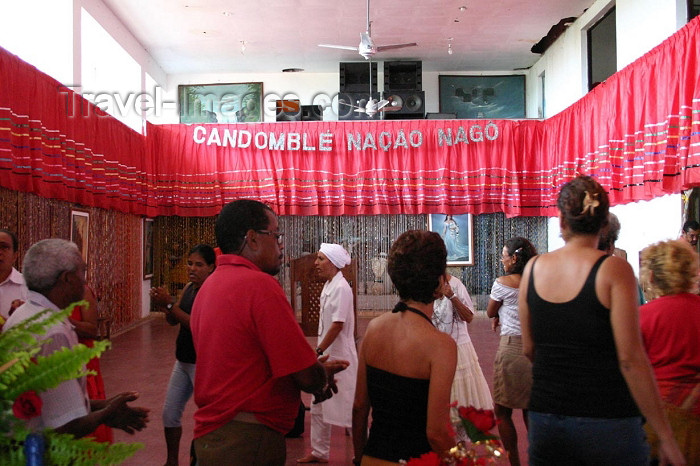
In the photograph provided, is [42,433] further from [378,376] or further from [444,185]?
[444,185]

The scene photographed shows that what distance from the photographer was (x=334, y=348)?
16.9 feet

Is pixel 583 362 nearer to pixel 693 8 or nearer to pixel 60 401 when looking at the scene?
pixel 60 401

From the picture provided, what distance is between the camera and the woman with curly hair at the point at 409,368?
2307 millimetres

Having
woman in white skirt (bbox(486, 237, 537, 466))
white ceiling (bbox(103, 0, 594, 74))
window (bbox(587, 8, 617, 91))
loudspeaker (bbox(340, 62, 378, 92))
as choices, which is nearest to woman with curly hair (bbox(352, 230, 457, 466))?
woman in white skirt (bbox(486, 237, 537, 466))

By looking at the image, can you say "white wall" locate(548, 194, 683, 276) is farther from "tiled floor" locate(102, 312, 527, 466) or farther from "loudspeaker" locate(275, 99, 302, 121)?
"loudspeaker" locate(275, 99, 302, 121)

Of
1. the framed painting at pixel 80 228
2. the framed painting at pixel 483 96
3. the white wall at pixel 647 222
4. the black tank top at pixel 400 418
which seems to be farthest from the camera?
the framed painting at pixel 483 96

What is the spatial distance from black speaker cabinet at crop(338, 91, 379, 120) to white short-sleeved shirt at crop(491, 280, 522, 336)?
33.6 ft

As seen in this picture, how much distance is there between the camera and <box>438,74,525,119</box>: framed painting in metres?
16.5

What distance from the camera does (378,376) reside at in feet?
8.02

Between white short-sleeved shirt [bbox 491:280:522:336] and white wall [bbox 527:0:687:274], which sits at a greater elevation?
white wall [bbox 527:0:687:274]

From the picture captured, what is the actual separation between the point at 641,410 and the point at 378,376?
2.89ft

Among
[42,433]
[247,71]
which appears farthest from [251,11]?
[42,433]

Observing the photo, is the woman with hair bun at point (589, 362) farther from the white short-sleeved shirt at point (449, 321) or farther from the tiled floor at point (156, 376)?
the tiled floor at point (156, 376)
